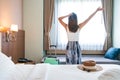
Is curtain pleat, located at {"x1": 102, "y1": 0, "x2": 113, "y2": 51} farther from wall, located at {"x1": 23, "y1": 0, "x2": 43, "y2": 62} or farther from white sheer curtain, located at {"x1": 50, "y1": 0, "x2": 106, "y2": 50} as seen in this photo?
wall, located at {"x1": 23, "y1": 0, "x2": 43, "y2": 62}

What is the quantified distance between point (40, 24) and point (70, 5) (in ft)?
3.63

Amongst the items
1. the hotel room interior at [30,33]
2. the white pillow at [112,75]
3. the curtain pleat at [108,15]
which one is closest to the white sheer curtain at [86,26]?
the curtain pleat at [108,15]

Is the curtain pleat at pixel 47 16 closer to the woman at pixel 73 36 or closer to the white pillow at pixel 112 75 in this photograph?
the woman at pixel 73 36

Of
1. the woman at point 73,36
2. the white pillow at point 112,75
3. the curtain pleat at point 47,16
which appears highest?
the curtain pleat at point 47,16

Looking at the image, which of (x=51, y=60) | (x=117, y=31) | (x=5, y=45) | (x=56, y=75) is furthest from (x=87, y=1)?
(x=56, y=75)

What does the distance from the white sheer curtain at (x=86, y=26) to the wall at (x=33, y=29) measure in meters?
0.62

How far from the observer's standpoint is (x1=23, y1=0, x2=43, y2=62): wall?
178 inches

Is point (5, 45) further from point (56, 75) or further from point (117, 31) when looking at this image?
point (117, 31)

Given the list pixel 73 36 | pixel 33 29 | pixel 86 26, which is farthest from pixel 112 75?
pixel 86 26

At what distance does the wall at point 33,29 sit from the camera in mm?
4527

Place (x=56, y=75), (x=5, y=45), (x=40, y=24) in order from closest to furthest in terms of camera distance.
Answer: (x=56, y=75) < (x=5, y=45) < (x=40, y=24)

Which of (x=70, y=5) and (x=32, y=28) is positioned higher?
(x=70, y=5)

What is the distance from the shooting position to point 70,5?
5047mm

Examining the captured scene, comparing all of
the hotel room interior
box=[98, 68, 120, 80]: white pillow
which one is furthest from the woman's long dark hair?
box=[98, 68, 120, 80]: white pillow
